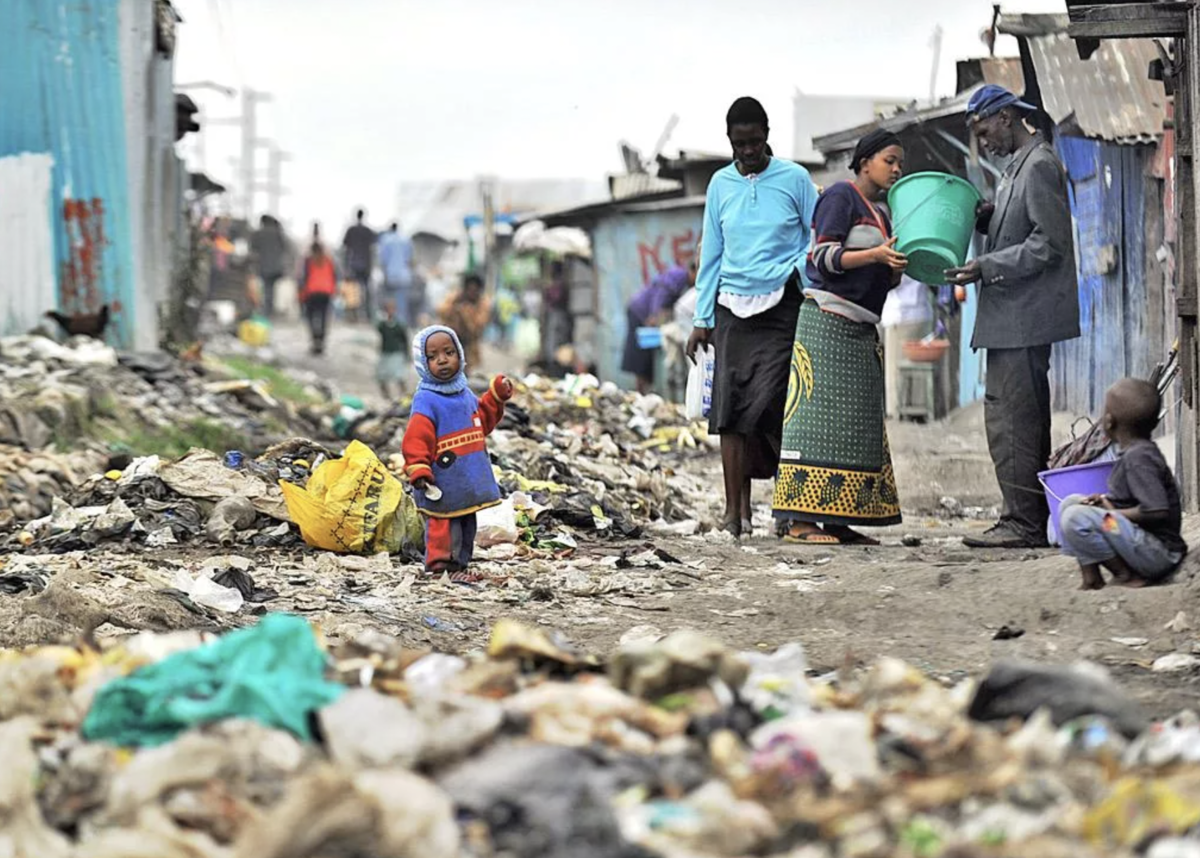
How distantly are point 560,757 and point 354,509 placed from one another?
461cm

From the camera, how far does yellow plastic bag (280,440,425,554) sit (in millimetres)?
7695

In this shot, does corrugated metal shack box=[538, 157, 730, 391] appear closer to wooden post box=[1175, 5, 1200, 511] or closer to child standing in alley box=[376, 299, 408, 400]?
child standing in alley box=[376, 299, 408, 400]

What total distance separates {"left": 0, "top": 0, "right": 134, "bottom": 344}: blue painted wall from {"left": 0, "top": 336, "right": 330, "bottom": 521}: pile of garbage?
954 millimetres

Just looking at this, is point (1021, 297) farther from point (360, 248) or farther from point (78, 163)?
point (360, 248)

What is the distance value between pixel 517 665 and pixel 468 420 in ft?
11.0

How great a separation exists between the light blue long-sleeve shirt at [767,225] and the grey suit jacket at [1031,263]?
102 cm

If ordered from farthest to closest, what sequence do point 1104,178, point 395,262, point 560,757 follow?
point 395,262, point 1104,178, point 560,757

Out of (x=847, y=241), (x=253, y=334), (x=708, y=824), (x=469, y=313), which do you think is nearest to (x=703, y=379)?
(x=847, y=241)

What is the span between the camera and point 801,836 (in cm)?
288

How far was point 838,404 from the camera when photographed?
26.2ft

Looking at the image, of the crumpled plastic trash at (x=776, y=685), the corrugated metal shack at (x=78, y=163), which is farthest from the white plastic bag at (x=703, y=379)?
the corrugated metal shack at (x=78, y=163)

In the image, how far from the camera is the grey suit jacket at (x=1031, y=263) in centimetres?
733

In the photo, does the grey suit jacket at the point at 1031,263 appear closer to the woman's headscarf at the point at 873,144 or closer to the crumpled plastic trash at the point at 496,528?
the woman's headscarf at the point at 873,144

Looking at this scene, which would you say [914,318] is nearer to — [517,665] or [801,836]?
[517,665]
